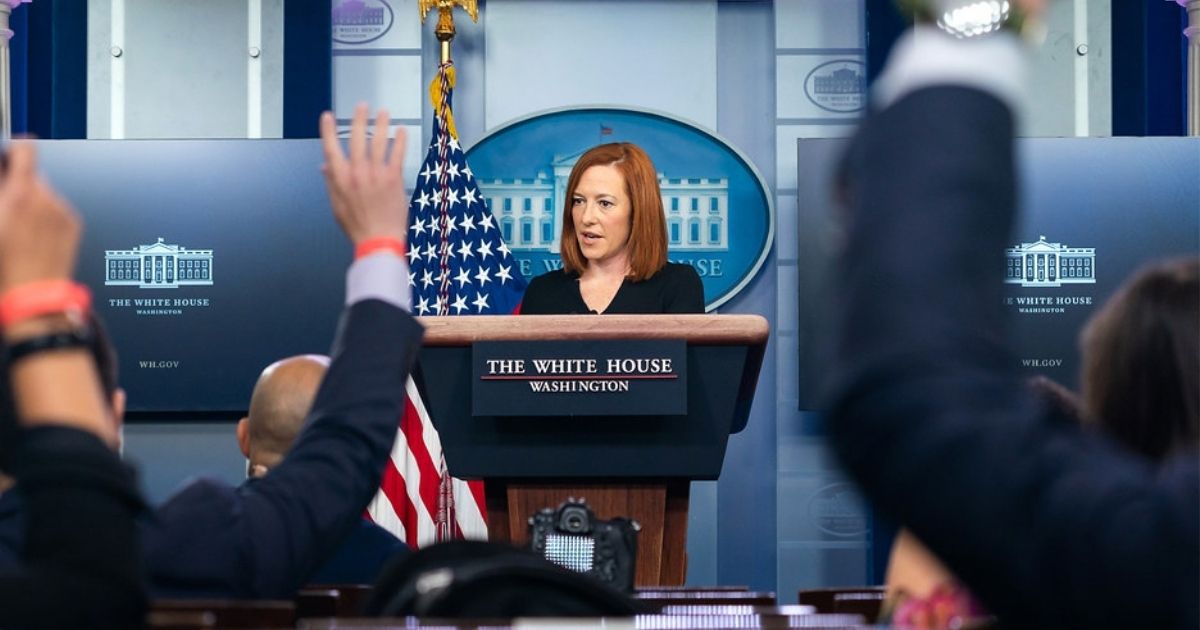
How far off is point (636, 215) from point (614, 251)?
0.38 ft

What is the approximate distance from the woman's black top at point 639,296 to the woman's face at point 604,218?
0.12m

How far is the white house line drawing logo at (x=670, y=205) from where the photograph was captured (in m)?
5.91

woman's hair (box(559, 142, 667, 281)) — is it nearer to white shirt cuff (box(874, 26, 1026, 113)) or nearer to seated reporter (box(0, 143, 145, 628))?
seated reporter (box(0, 143, 145, 628))

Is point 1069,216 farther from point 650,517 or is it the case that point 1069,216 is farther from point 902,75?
point 902,75

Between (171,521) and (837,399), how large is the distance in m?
0.85

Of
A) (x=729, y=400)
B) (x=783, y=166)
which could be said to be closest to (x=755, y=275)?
(x=783, y=166)

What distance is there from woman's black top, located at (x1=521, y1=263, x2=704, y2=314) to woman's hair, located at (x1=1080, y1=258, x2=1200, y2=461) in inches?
109

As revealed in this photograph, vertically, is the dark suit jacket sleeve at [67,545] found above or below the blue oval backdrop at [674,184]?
below

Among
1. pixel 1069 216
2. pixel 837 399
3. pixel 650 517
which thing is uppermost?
pixel 1069 216

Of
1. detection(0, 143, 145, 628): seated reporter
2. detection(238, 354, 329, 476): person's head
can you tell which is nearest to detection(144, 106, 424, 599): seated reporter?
detection(0, 143, 145, 628): seated reporter

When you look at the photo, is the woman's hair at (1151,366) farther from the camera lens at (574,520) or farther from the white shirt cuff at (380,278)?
the camera lens at (574,520)

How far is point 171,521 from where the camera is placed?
53.6 inches

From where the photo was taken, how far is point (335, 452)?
135 cm

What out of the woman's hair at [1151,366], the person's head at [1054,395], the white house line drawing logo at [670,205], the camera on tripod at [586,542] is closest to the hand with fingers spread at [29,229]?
the woman's hair at [1151,366]
